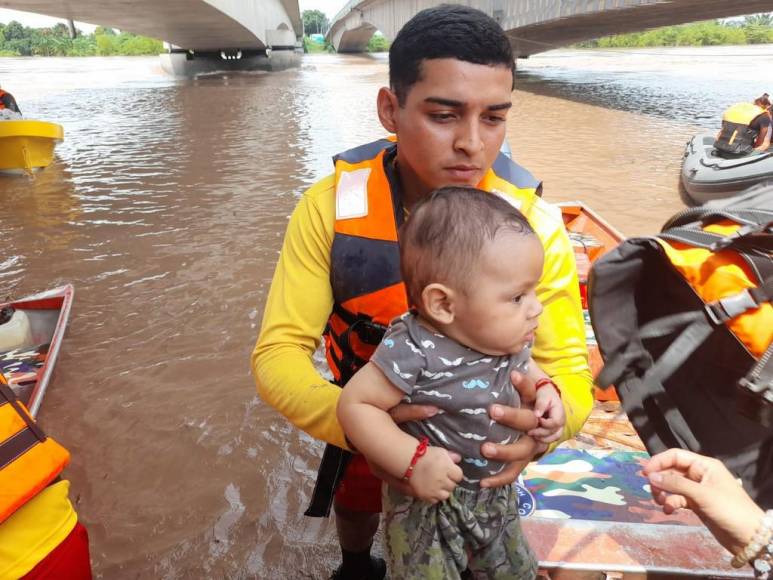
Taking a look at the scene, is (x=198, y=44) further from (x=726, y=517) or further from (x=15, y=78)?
(x=726, y=517)

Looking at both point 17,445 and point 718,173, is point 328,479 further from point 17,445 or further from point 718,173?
point 718,173

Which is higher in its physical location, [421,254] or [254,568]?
[421,254]

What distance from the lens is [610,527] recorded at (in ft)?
6.18

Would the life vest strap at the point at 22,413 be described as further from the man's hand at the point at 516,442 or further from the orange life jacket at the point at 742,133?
the orange life jacket at the point at 742,133

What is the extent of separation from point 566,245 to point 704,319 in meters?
0.49

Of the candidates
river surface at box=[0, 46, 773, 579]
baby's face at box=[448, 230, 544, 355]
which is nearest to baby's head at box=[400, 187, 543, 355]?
baby's face at box=[448, 230, 544, 355]

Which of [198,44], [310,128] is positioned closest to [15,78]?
[198,44]

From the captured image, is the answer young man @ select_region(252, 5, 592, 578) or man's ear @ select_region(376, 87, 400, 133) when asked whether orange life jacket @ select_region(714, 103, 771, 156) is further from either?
man's ear @ select_region(376, 87, 400, 133)

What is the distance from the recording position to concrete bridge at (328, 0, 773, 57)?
53.4 ft

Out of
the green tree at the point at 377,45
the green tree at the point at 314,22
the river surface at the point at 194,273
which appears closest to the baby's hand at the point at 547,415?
the river surface at the point at 194,273

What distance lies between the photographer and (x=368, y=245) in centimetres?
176

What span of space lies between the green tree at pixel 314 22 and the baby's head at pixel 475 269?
115173 millimetres

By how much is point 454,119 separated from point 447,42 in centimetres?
21

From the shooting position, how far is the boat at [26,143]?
955 centimetres
